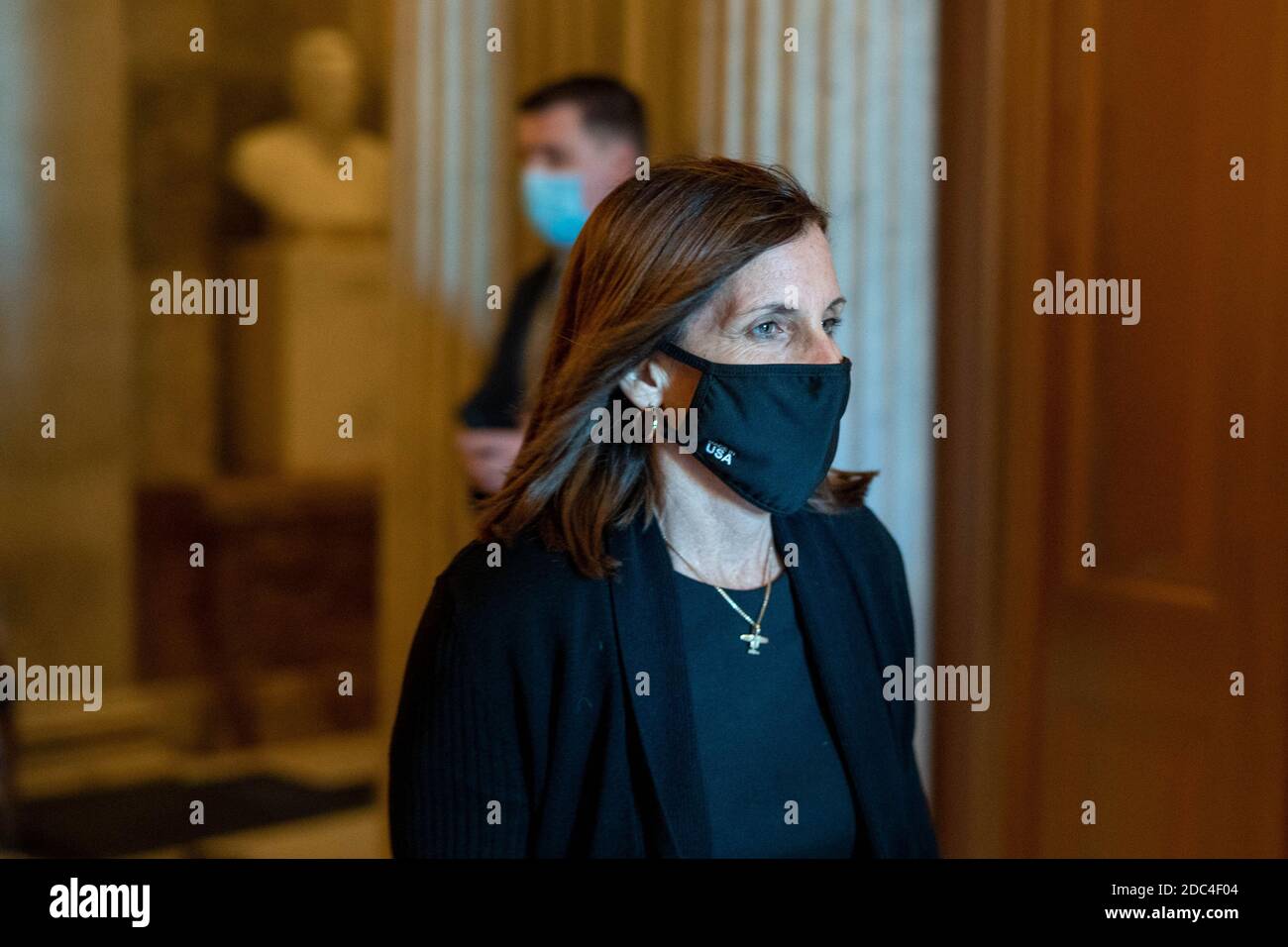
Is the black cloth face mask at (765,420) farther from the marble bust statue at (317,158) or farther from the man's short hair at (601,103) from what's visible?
the marble bust statue at (317,158)

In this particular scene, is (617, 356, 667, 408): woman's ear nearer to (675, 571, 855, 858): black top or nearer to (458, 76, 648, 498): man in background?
(675, 571, 855, 858): black top

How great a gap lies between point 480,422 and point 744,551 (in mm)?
1347

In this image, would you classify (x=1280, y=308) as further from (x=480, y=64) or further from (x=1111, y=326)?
(x=480, y=64)

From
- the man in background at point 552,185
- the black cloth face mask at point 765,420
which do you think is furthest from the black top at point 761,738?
the man in background at point 552,185

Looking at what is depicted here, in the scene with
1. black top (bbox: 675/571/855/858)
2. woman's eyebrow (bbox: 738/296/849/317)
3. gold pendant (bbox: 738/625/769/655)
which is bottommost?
black top (bbox: 675/571/855/858)

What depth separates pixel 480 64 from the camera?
3.74 meters

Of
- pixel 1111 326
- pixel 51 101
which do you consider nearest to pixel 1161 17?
pixel 1111 326

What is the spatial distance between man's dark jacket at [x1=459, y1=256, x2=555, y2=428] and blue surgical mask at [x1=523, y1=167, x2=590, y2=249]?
7cm

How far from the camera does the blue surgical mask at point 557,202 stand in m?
2.79

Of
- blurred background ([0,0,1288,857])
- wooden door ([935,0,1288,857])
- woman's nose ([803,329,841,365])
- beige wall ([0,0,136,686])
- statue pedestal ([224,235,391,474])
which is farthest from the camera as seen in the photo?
statue pedestal ([224,235,391,474])

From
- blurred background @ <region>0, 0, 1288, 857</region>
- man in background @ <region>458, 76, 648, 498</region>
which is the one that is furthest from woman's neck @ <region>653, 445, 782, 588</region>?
man in background @ <region>458, 76, 648, 498</region>

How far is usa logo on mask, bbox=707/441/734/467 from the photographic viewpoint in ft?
5.22

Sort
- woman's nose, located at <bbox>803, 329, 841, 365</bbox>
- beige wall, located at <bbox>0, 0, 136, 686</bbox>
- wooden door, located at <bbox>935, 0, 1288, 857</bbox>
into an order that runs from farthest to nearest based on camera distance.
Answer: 1. beige wall, located at <bbox>0, 0, 136, 686</bbox>
2. wooden door, located at <bbox>935, 0, 1288, 857</bbox>
3. woman's nose, located at <bbox>803, 329, 841, 365</bbox>

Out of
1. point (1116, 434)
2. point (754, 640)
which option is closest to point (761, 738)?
point (754, 640)
